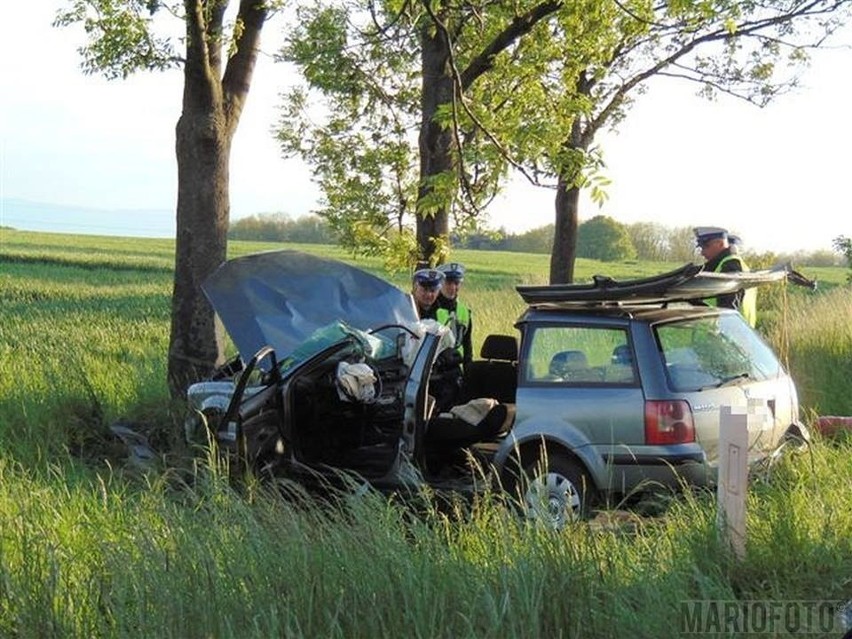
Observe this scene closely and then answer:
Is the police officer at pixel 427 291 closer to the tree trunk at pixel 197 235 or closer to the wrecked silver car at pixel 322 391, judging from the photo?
the wrecked silver car at pixel 322 391

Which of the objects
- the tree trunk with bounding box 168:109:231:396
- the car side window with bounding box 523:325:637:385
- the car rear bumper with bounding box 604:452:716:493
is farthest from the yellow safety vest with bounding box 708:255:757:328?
the tree trunk with bounding box 168:109:231:396

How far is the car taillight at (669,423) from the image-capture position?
22.5ft

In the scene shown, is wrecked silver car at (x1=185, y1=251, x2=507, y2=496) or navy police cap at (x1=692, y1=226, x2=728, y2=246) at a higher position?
navy police cap at (x1=692, y1=226, x2=728, y2=246)

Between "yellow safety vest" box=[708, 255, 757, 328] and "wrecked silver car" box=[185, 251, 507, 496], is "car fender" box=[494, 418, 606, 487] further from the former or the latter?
"yellow safety vest" box=[708, 255, 757, 328]

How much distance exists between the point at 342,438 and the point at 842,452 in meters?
3.38

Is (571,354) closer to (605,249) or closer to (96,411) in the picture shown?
(96,411)

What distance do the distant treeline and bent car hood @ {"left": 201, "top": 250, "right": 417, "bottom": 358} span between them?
63.4 metres

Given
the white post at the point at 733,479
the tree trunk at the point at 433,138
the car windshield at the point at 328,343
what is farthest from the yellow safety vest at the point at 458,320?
the white post at the point at 733,479

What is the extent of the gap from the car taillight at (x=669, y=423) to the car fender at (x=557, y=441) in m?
0.35

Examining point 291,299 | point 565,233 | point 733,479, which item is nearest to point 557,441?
point 733,479

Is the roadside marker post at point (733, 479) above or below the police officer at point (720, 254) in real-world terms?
below

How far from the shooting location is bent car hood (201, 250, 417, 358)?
8.62 m

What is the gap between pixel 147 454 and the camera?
9.66m

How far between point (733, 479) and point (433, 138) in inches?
374
